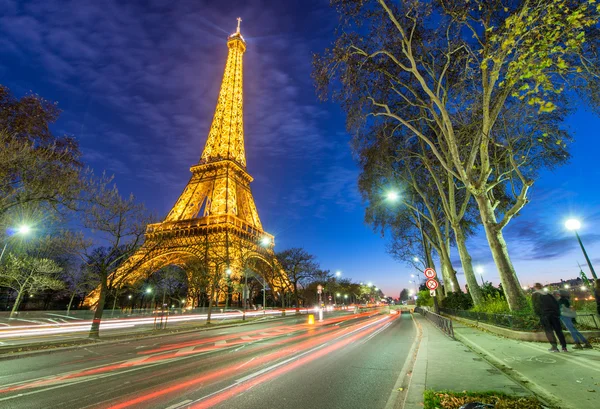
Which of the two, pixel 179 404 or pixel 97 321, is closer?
pixel 179 404

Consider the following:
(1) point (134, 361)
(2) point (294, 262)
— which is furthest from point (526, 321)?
(2) point (294, 262)

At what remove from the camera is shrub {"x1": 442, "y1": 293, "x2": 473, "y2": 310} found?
856 inches

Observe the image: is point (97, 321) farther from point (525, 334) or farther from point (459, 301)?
point (459, 301)

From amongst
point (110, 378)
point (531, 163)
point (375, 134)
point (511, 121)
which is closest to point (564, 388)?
point (110, 378)

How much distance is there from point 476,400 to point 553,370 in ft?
10.4

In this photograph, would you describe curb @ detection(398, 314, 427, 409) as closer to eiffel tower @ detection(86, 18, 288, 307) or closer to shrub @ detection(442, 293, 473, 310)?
shrub @ detection(442, 293, 473, 310)

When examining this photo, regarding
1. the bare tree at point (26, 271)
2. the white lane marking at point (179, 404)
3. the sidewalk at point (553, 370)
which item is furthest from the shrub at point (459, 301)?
the bare tree at point (26, 271)

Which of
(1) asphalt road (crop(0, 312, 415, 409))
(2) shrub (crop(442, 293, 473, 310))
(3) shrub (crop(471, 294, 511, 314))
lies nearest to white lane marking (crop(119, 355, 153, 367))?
(1) asphalt road (crop(0, 312, 415, 409))

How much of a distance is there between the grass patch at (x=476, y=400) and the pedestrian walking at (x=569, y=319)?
5.68 m

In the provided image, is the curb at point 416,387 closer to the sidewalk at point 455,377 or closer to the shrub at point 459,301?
the sidewalk at point 455,377

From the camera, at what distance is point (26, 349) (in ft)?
38.7

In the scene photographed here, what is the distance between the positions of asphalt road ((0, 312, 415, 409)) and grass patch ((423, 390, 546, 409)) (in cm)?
98

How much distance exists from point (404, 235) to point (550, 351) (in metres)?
32.6

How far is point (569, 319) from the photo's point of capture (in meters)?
7.97
